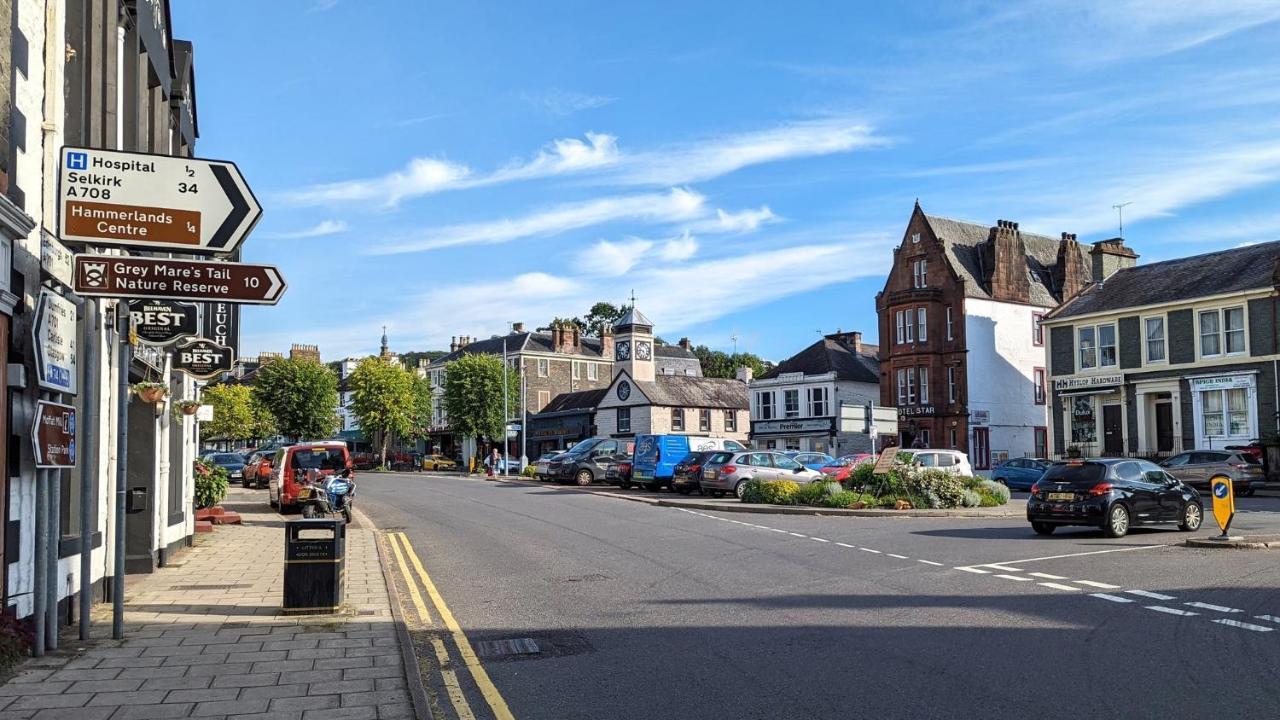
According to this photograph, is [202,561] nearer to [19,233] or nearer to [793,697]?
[19,233]

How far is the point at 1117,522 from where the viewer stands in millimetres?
18156

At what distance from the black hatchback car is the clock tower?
49.5m

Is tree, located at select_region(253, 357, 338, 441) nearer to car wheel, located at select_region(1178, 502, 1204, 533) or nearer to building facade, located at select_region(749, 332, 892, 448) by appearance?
building facade, located at select_region(749, 332, 892, 448)

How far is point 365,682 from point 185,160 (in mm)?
4823

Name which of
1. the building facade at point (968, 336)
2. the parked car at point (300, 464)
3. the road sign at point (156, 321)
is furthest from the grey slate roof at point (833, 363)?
the road sign at point (156, 321)

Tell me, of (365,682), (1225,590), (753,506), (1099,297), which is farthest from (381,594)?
(1099,297)

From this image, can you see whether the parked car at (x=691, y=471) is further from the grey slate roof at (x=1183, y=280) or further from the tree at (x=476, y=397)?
the tree at (x=476, y=397)

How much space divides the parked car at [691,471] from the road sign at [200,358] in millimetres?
17654

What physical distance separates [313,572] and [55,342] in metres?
3.36

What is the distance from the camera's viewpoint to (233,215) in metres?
9.11

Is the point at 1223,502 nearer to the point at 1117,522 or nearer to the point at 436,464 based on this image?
the point at 1117,522

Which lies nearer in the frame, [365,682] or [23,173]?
[365,682]

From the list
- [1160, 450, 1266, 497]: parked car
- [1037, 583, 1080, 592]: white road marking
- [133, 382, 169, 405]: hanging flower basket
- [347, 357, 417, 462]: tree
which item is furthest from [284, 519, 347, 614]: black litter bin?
[347, 357, 417, 462]: tree

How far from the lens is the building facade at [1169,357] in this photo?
37.5 m
